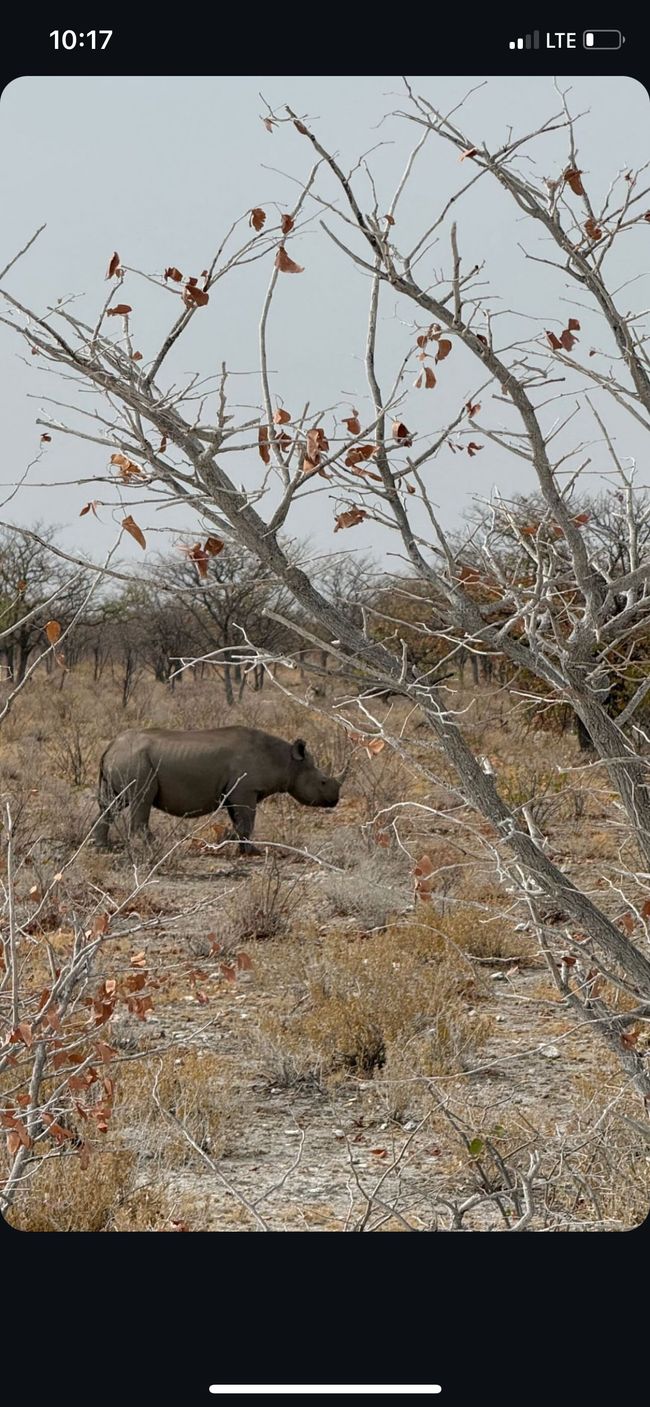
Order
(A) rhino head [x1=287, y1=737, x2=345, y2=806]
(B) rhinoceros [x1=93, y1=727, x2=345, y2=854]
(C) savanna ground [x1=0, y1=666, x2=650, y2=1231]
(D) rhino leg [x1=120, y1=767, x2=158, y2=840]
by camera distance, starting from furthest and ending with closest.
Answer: (A) rhino head [x1=287, y1=737, x2=345, y2=806]
(B) rhinoceros [x1=93, y1=727, x2=345, y2=854]
(D) rhino leg [x1=120, y1=767, x2=158, y2=840]
(C) savanna ground [x1=0, y1=666, x2=650, y2=1231]

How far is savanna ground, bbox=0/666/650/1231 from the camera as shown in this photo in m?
2.06

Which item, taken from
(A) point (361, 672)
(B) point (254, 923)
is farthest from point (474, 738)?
(A) point (361, 672)

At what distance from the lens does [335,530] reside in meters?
1.44

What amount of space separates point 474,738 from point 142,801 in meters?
4.23

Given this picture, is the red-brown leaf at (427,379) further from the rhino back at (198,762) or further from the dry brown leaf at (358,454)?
the rhino back at (198,762)

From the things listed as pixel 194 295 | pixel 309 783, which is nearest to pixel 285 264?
pixel 194 295
